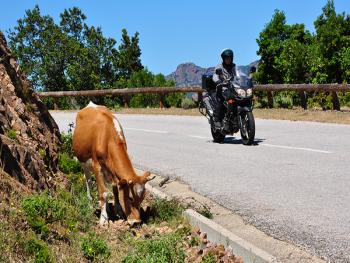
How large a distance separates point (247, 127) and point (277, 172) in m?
3.74

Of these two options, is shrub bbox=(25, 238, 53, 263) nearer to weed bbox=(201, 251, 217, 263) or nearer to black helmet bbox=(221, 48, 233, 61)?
weed bbox=(201, 251, 217, 263)

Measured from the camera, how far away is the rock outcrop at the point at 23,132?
6.73 m

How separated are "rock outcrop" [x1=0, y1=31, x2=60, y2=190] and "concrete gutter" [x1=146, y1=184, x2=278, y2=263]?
188 centimetres

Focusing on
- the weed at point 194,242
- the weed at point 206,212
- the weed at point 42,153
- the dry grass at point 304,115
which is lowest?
the weed at point 194,242

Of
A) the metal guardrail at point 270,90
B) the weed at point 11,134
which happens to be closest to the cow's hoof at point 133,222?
the weed at point 11,134

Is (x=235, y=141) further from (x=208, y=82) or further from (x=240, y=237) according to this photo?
(x=240, y=237)

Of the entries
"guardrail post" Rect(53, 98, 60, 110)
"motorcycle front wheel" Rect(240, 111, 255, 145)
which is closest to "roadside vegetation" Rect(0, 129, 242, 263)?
"motorcycle front wheel" Rect(240, 111, 255, 145)

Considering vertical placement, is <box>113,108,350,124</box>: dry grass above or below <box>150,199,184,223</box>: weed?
above

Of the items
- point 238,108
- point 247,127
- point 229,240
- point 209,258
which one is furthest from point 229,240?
point 238,108

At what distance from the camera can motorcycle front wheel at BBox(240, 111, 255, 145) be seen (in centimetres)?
1320

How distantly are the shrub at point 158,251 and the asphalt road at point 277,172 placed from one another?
4.03 feet

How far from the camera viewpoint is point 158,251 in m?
5.50

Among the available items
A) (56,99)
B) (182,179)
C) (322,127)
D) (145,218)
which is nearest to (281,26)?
(56,99)

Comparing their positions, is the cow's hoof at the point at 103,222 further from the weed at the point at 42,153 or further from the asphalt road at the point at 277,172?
the asphalt road at the point at 277,172
